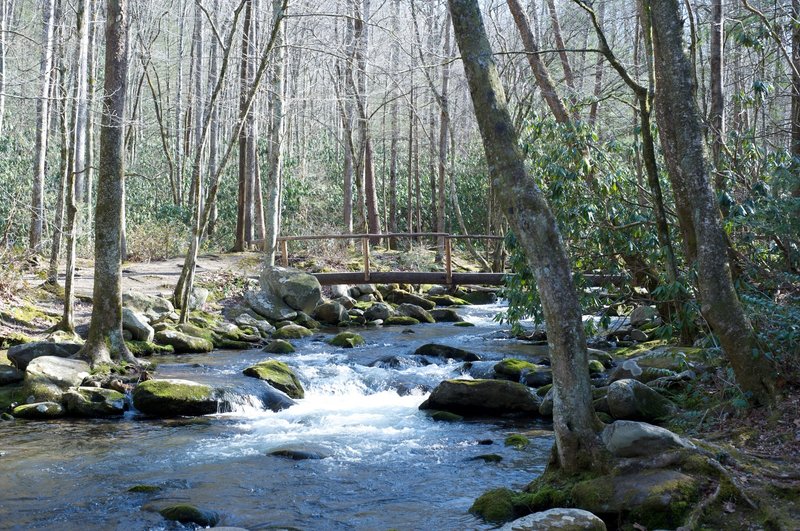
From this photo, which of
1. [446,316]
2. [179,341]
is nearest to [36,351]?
[179,341]

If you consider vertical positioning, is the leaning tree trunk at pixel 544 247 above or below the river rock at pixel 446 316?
above

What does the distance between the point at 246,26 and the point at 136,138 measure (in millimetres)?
17590

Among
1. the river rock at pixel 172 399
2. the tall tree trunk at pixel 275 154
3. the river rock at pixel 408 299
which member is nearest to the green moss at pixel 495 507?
the river rock at pixel 172 399

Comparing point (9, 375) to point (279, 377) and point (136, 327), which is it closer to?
point (136, 327)

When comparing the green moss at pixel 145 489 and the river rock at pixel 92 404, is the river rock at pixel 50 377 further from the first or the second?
the green moss at pixel 145 489

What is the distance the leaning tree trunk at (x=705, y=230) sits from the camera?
19.9 ft

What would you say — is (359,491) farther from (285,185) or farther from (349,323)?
(285,185)

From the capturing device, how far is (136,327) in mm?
12500

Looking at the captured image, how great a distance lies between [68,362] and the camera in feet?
32.4

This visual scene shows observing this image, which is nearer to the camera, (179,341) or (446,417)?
(446,417)

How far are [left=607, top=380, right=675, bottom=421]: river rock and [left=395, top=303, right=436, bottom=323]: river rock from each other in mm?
9483

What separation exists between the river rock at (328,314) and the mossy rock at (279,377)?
5943 mm

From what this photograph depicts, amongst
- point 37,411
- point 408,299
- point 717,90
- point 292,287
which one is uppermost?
point 717,90

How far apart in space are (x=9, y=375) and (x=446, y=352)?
628 cm
